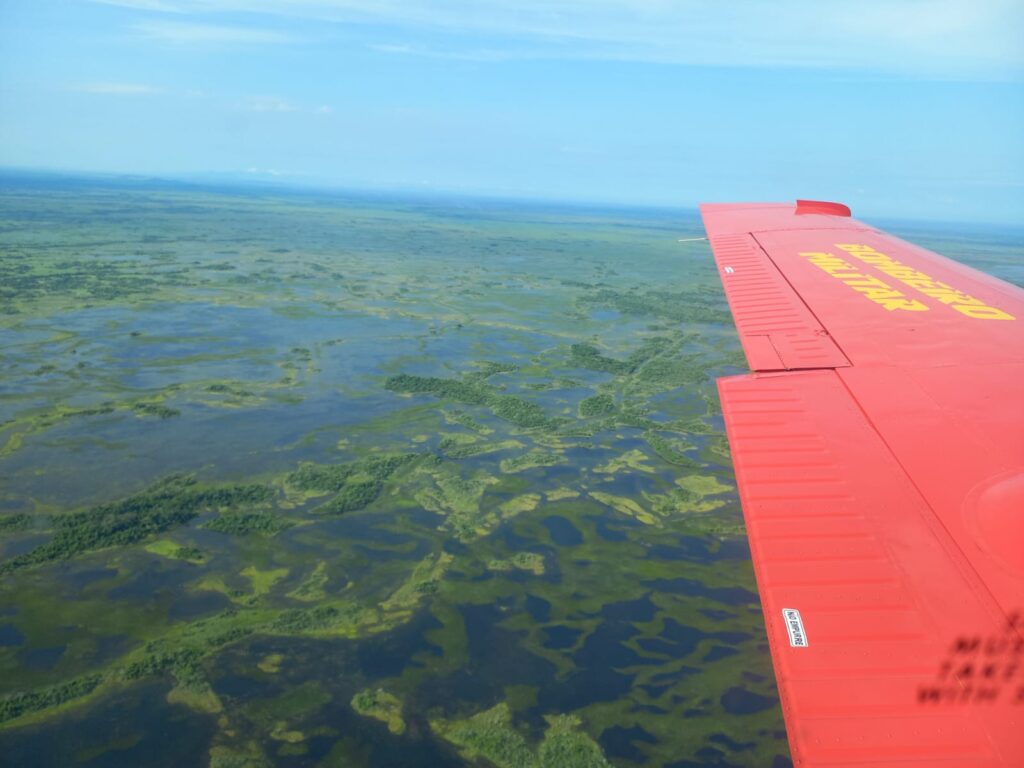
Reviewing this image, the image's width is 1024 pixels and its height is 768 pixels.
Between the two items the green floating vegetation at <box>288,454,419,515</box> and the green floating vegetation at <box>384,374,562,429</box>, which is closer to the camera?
the green floating vegetation at <box>288,454,419,515</box>

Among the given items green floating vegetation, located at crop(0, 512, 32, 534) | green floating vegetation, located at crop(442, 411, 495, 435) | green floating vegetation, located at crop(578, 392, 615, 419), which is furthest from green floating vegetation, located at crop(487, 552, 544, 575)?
green floating vegetation, located at crop(0, 512, 32, 534)

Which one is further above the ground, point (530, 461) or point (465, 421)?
point (465, 421)

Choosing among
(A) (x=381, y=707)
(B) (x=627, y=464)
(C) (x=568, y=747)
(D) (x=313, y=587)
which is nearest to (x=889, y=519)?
(C) (x=568, y=747)

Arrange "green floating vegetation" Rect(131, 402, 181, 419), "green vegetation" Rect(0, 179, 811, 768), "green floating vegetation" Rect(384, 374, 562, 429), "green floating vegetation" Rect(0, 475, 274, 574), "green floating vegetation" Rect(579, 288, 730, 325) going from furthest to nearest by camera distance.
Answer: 1. "green floating vegetation" Rect(579, 288, 730, 325)
2. "green floating vegetation" Rect(384, 374, 562, 429)
3. "green floating vegetation" Rect(131, 402, 181, 419)
4. "green floating vegetation" Rect(0, 475, 274, 574)
5. "green vegetation" Rect(0, 179, 811, 768)

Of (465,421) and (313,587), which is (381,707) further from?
(465,421)

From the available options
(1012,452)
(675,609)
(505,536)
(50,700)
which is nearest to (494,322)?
(505,536)

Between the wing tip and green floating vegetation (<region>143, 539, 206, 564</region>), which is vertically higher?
the wing tip

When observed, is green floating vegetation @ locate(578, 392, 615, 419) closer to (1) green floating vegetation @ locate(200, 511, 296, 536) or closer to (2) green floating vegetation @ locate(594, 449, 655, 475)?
(2) green floating vegetation @ locate(594, 449, 655, 475)
